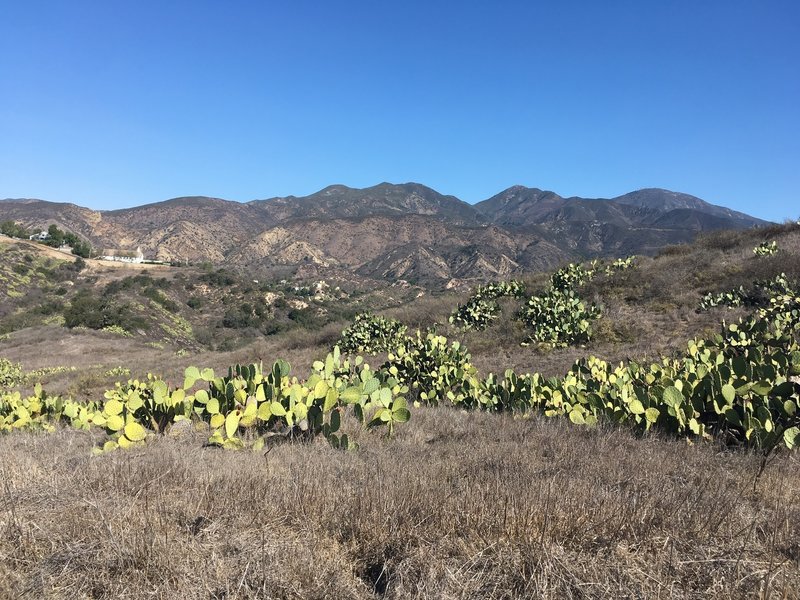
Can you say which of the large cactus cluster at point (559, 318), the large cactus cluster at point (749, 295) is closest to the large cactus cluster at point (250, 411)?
the large cactus cluster at point (559, 318)

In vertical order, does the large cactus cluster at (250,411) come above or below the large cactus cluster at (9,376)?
above

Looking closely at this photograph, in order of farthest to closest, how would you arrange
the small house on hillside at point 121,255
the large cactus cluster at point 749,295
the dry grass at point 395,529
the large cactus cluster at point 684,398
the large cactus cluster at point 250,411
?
the small house on hillside at point 121,255
the large cactus cluster at point 749,295
the large cactus cluster at point 250,411
the large cactus cluster at point 684,398
the dry grass at point 395,529

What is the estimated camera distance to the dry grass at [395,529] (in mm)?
1923

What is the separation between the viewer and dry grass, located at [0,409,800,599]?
192 cm

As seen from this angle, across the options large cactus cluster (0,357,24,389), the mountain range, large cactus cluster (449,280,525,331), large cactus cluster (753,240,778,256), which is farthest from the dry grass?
the mountain range

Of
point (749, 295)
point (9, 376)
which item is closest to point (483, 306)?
point (749, 295)

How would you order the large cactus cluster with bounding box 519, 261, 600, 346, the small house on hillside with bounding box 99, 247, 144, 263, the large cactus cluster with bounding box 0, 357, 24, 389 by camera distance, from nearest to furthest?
the large cactus cluster with bounding box 519, 261, 600, 346
the large cactus cluster with bounding box 0, 357, 24, 389
the small house on hillside with bounding box 99, 247, 144, 263

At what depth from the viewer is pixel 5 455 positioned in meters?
3.69

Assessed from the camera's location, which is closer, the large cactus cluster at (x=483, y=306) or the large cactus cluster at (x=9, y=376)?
the large cactus cluster at (x=9, y=376)

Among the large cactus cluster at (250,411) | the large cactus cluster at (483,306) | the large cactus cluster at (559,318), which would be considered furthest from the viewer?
the large cactus cluster at (483,306)

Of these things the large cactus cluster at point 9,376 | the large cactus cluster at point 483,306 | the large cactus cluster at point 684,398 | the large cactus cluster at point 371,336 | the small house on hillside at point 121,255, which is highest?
the small house on hillside at point 121,255

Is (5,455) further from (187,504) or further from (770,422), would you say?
(770,422)

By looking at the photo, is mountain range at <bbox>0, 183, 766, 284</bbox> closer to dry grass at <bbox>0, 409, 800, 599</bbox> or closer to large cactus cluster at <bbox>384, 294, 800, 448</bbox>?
large cactus cluster at <bbox>384, 294, 800, 448</bbox>

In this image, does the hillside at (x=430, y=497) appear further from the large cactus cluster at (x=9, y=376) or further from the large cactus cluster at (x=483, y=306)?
the large cactus cluster at (x=9, y=376)
